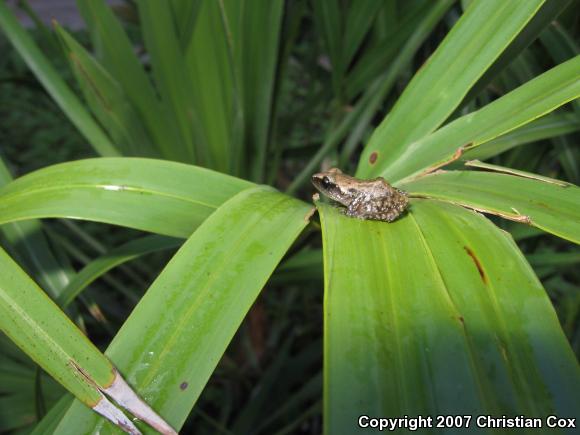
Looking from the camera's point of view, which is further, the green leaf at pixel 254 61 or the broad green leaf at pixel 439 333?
the green leaf at pixel 254 61

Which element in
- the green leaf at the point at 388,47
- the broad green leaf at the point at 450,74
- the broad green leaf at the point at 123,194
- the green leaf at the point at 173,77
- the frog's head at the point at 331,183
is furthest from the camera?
the green leaf at the point at 388,47

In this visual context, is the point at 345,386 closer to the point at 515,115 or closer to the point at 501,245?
the point at 501,245

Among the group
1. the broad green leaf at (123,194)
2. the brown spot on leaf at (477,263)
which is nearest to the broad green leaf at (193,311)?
the broad green leaf at (123,194)

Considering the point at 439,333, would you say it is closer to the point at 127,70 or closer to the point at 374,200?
the point at 374,200

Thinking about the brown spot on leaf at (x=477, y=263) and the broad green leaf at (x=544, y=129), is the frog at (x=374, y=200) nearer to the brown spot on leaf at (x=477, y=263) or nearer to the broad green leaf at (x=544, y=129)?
the brown spot on leaf at (x=477, y=263)

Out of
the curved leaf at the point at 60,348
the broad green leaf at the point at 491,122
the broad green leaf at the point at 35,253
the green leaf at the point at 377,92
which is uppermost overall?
the green leaf at the point at 377,92
